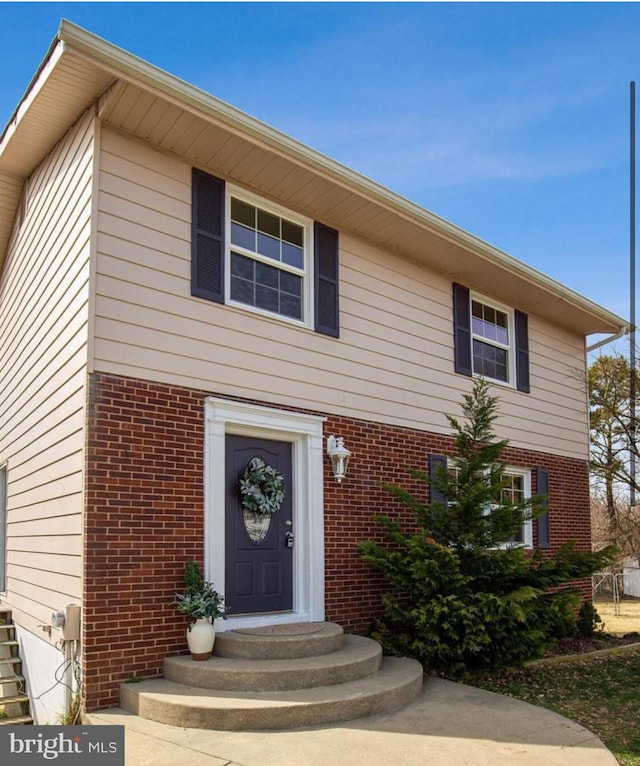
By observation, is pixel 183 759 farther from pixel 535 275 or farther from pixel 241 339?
pixel 535 275

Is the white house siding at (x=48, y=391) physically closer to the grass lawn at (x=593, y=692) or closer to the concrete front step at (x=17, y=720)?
the concrete front step at (x=17, y=720)

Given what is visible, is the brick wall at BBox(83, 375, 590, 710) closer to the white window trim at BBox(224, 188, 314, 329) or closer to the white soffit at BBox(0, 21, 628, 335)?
the white window trim at BBox(224, 188, 314, 329)

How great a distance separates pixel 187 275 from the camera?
278 inches

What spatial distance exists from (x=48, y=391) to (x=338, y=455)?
3.06 m

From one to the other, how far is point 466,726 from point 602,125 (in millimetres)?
9549

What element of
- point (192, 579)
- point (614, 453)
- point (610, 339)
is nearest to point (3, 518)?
point (192, 579)

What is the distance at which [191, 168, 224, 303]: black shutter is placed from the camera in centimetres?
716

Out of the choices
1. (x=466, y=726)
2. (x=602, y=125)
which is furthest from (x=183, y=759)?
(x=602, y=125)

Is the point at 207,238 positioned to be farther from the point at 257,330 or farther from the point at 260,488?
the point at 260,488

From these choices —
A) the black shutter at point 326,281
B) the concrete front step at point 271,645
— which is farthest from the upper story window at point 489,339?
the concrete front step at point 271,645

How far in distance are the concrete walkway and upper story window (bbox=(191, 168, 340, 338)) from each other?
3.87 m

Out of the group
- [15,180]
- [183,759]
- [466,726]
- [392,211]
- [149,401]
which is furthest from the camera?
[15,180]

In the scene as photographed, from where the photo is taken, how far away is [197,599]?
20.7 ft

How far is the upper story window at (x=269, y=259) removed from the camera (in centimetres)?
766
